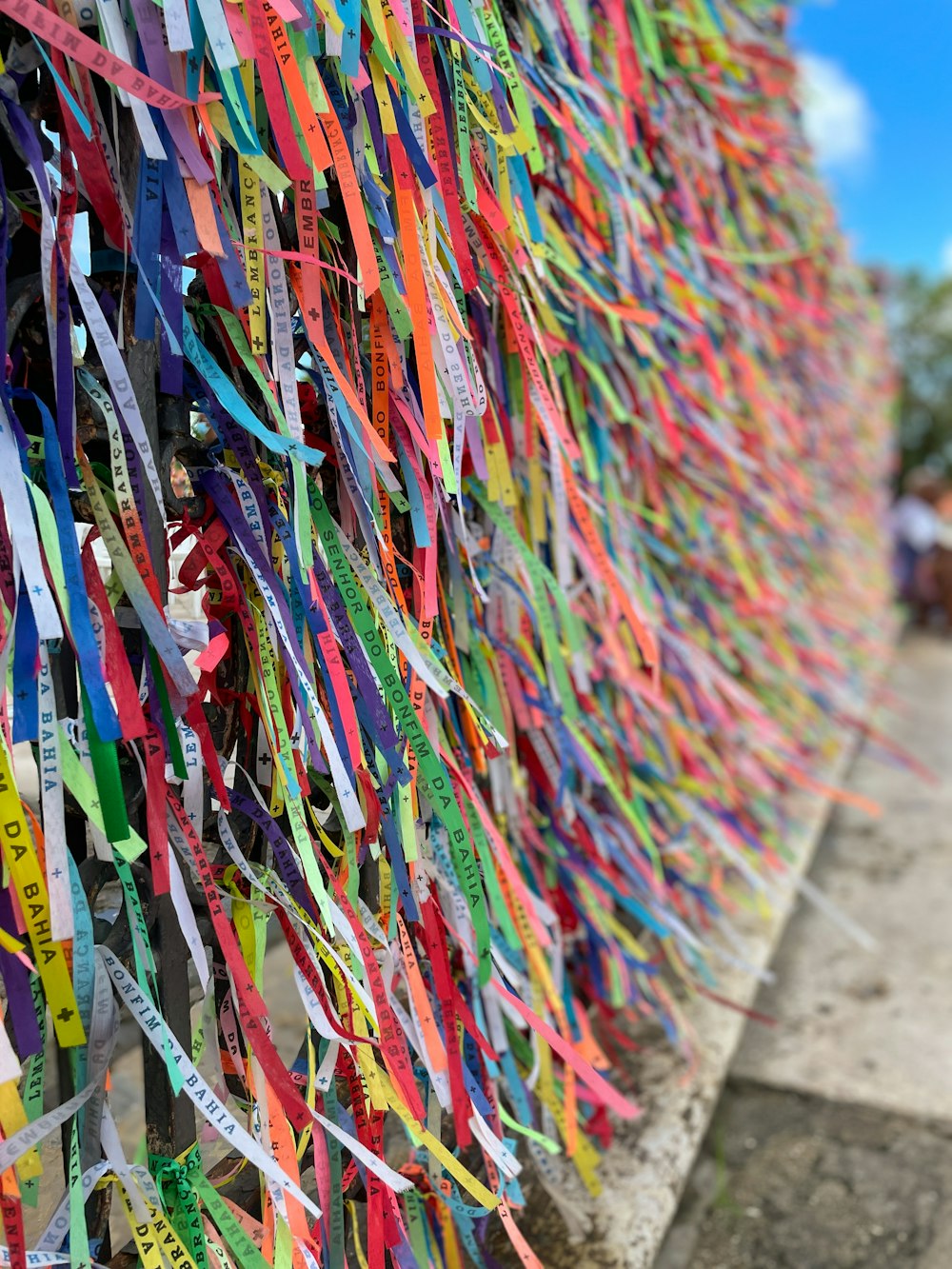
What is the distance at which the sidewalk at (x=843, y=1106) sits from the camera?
5.53ft

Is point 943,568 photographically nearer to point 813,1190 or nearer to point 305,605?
point 813,1190

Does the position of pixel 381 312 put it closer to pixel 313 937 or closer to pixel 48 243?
pixel 48 243

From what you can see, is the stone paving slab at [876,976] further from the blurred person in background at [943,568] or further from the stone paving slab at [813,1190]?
the blurred person in background at [943,568]

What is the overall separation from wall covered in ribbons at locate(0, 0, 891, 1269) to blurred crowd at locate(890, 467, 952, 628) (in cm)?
681

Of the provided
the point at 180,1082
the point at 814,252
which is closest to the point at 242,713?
the point at 180,1082

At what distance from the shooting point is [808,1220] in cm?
172

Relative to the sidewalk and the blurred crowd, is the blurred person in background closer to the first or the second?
the blurred crowd

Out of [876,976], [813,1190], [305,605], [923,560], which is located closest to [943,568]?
[923,560]

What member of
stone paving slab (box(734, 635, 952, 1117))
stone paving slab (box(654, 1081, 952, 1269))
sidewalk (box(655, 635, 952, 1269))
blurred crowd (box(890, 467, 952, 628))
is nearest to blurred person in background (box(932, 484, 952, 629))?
blurred crowd (box(890, 467, 952, 628))

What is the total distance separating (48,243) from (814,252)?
3.40 metres

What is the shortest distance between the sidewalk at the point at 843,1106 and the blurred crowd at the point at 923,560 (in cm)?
496

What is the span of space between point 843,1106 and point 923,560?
6.59 meters

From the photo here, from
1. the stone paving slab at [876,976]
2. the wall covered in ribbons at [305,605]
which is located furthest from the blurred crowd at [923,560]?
the wall covered in ribbons at [305,605]

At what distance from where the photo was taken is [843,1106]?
2.02 meters
